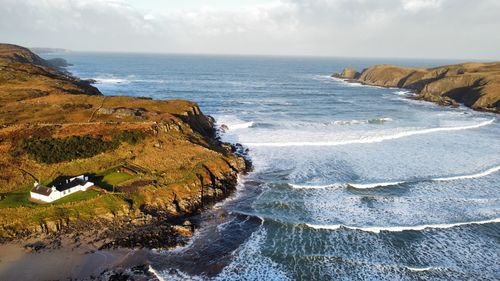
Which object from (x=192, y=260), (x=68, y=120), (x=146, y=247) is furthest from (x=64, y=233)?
(x=68, y=120)

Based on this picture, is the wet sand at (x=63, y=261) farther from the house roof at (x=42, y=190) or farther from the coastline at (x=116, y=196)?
the house roof at (x=42, y=190)

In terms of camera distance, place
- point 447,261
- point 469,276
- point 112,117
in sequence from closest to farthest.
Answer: point 469,276
point 447,261
point 112,117

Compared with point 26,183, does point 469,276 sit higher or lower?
lower

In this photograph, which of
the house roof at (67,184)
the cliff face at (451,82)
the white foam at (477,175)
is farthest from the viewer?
the cliff face at (451,82)

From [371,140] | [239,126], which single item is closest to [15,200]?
[239,126]

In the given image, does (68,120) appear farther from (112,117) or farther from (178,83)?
(178,83)

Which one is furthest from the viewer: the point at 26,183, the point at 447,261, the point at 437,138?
the point at 437,138

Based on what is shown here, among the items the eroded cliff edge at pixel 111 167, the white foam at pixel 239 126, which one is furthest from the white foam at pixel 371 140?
the white foam at pixel 239 126
